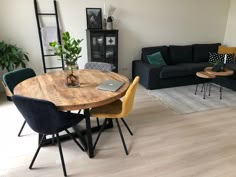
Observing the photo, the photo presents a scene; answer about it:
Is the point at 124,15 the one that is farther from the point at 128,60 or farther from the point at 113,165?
the point at 113,165

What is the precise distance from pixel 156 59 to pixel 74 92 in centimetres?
271

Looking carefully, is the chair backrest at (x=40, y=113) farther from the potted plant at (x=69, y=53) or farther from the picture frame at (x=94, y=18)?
the picture frame at (x=94, y=18)

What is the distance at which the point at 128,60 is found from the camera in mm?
4617

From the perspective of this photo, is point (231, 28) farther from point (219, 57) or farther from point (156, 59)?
point (156, 59)

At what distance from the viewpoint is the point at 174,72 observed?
13.3 feet

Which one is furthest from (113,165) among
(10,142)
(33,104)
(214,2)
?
(214,2)

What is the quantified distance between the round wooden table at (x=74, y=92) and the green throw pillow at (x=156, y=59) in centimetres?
195

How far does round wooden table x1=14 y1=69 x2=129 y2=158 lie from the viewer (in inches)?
70.4

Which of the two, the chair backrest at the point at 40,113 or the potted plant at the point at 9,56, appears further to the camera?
the potted plant at the point at 9,56

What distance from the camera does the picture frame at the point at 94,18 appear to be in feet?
13.0

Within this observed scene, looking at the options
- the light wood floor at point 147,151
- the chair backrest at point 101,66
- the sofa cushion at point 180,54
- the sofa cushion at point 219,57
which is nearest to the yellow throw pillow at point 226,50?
the sofa cushion at point 219,57

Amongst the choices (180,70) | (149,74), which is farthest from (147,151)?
(180,70)

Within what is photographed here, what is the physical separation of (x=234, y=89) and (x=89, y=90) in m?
3.29

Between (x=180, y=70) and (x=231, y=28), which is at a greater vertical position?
(x=231, y=28)
